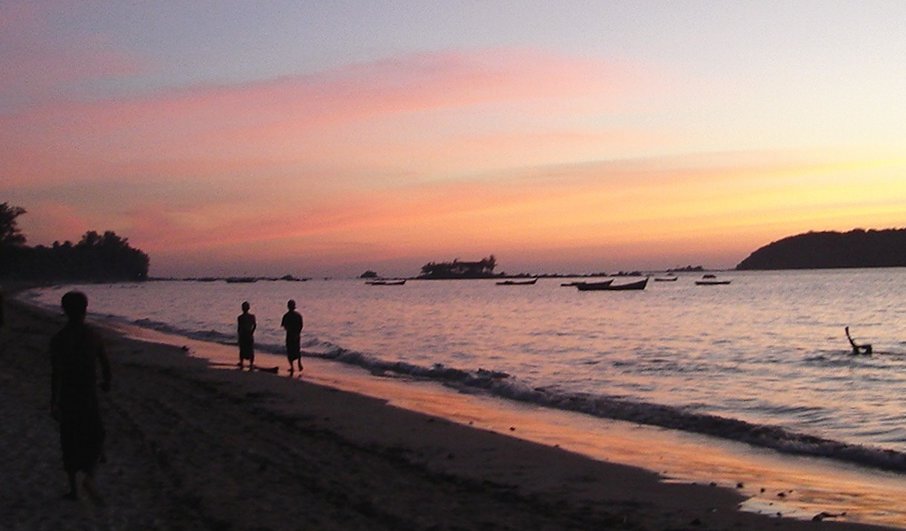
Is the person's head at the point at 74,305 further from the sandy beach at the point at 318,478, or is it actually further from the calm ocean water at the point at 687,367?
the calm ocean water at the point at 687,367

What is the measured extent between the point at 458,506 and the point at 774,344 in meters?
32.4

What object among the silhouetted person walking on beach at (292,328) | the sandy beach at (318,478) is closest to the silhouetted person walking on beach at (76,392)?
the sandy beach at (318,478)

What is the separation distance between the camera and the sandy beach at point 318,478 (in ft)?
26.9

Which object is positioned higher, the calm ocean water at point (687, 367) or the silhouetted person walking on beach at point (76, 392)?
the silhouetted person walking on beach at point (76, 392)

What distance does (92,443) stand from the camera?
26.6 feet

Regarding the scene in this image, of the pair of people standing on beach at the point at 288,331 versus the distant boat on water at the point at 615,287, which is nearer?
the pair of people standing on beach at the point at 288,331

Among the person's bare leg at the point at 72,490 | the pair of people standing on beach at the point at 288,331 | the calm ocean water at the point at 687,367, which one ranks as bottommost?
the calm ocean water at the point at 687,367

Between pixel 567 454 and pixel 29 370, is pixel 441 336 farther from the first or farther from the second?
pixel 567 454

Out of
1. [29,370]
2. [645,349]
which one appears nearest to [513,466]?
[29,370]

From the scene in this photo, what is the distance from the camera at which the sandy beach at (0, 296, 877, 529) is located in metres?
8.20

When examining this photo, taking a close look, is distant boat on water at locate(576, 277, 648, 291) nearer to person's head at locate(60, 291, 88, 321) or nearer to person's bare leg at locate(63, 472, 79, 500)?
person's bare leg at locate(63, 472, 79, 500)

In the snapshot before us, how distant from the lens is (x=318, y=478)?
997 centimetres

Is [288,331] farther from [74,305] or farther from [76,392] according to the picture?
[74,305]

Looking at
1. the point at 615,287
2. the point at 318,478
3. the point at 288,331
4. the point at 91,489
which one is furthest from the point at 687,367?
the point at 615,287
